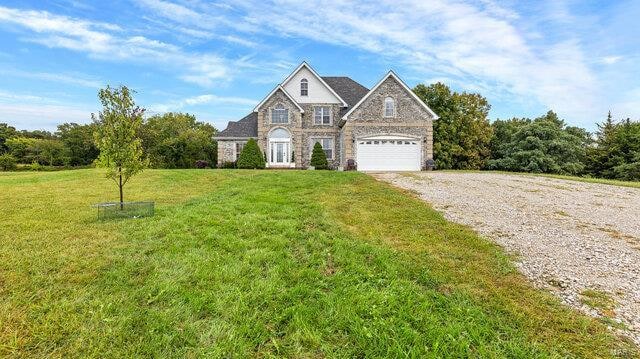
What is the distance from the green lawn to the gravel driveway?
0.46 m

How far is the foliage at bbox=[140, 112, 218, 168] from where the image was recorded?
120 feet

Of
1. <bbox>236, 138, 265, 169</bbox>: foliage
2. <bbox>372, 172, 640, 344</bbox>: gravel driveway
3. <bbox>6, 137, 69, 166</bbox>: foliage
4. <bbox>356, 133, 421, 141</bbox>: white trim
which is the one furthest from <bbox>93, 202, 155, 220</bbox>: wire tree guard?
<bbox>6, 137, 69, 166</bbox>: foliage

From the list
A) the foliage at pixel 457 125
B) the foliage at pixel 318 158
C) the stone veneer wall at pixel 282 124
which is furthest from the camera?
the foliage at pixel 457 125

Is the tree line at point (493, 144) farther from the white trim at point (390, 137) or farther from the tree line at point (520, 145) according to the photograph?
the white trim at point (390, 137)

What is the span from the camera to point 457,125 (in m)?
33.2

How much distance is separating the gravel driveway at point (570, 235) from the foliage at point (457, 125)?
1949 cm

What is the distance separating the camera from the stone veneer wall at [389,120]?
24.6 metres

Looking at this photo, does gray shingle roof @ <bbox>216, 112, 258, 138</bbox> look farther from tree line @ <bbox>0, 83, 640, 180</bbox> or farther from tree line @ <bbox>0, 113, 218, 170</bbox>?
tree line @ <bbox>0, 113, 218, 170</bbox>

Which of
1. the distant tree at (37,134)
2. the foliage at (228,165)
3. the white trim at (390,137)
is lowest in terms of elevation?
the foliage at (228,165)

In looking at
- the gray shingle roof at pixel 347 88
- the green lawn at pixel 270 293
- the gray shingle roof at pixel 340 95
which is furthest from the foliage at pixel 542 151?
the green lawn at pixel 270 293

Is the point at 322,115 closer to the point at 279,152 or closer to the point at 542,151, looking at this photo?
the point at 279,152

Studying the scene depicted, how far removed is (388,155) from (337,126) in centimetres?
546

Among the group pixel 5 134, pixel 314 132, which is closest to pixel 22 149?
pixel 5 134

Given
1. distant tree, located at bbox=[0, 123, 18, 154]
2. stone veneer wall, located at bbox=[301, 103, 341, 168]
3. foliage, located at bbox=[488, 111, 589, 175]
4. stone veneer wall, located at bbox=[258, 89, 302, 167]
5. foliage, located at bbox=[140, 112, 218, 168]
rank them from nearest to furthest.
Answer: stone veneer wall, located at bbox=[258, 89, 302, 167] < stone veneer wall, located at bbox=[301, 103, 341, 168] < foliage, located at bbox=[488, 111, 589, 175] < foliage, located at bbox=[140, 112, 218, 168] < distant tree, located at bbox=[0, 123, 18, 154]
